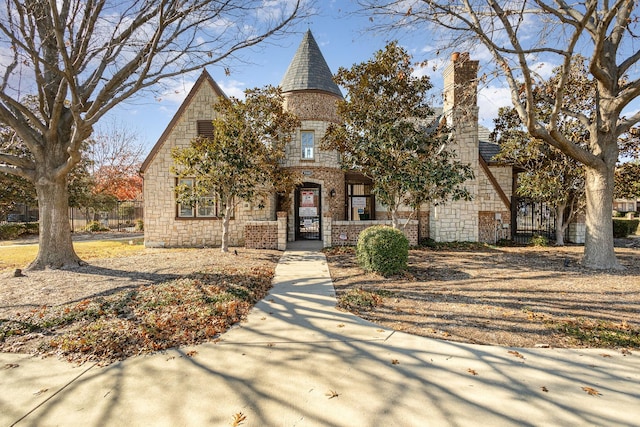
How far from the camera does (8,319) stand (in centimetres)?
462

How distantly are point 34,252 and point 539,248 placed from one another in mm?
19403

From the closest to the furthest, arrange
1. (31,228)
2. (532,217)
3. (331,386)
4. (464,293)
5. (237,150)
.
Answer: (331,386), (464,293), (237,150), (532,217), (31,228)

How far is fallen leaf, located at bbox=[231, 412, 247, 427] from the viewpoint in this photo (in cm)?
246

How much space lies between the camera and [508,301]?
549 cm

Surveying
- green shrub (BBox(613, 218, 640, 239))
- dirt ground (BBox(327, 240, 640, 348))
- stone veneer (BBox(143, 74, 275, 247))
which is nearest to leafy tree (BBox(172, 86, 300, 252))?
stone veneer (BBox(143, 74, 275, 247))

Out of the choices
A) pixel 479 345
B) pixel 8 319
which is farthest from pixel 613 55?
pixel 8 319

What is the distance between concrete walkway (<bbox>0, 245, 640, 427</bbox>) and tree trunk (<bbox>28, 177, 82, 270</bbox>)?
16.8ft

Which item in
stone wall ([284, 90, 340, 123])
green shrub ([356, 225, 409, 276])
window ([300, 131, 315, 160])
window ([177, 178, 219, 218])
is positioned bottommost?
green shrub ([356, 225, 409, 276])

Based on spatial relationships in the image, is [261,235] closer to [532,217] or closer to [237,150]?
[237,150]

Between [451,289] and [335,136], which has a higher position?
[335,136]

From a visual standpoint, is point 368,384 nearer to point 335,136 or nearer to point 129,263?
point 129,263

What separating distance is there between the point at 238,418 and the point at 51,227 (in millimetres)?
8224

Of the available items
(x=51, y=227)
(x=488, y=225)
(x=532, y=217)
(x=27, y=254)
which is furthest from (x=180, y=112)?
(x=532, y=217)

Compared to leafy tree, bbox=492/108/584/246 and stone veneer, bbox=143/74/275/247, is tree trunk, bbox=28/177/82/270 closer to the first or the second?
stone veneer, bbox=143/74/275/247
